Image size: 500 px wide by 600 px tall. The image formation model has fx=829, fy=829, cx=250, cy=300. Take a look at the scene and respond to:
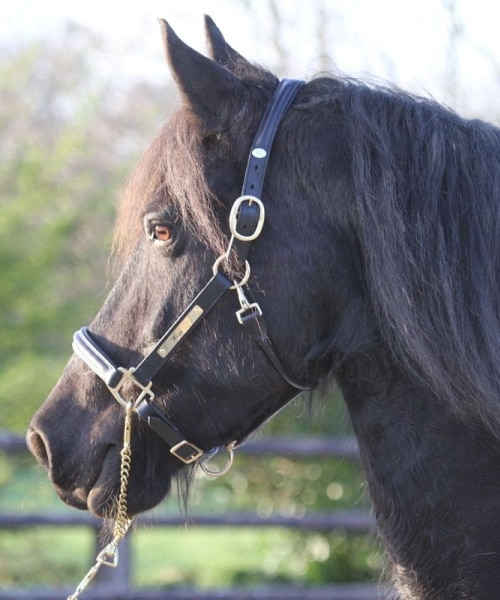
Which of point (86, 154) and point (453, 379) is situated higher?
point (453, 379)

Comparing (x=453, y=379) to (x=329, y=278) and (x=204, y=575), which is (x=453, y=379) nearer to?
(x=329, y=278)

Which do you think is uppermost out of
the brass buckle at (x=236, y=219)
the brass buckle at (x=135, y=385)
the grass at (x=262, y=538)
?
the brass buckle at (x=236, y=219)

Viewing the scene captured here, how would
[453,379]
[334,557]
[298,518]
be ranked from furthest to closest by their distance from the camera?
[334,557], [298,518], [453,379]

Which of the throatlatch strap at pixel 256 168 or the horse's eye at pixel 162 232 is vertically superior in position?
the throatlatch strap at pixel 256 168

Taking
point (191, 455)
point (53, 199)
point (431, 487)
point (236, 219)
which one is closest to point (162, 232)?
point (236, 219)

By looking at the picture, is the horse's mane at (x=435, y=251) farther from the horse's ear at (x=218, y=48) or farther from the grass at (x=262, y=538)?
the grass at (x=262, y=538)

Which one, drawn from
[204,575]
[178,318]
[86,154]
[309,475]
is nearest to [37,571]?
[204,575]

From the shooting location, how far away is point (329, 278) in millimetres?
1951

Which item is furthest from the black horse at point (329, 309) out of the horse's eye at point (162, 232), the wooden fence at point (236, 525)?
the wooden fence at point (236, 525)

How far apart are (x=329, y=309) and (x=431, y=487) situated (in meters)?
0.47

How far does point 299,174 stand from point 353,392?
55cm

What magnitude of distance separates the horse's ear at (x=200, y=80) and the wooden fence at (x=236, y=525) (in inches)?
152

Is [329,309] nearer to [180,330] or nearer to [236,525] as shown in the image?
[180,330]

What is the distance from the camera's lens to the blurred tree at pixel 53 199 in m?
7.18
